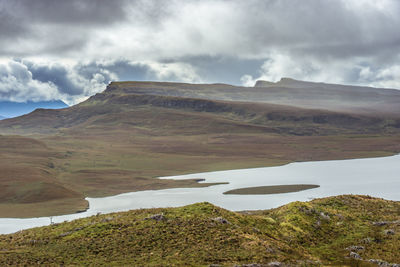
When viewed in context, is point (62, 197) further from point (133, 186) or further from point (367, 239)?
point (367, 239)

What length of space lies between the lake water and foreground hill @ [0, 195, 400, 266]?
62.3 metres

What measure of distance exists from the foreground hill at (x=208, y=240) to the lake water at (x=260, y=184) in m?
62.3

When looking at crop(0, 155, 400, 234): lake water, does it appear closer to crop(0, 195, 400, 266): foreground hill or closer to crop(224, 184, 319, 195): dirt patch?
crop(224, 184, 319, 195): dirt patch

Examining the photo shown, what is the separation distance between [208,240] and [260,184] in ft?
385

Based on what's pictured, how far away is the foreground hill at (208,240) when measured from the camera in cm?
2572

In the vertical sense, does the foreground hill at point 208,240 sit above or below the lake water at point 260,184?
above

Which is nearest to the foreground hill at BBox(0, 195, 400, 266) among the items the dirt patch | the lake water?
the lake water

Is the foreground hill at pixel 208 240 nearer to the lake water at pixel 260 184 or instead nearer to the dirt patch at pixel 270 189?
the lake water at pixel 260 184

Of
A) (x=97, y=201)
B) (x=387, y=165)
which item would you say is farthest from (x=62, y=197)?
(x=387, y=165)

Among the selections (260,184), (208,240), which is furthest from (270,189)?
(208,240)

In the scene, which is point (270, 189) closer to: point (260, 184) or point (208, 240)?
point (260, 184)

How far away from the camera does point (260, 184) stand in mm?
143250

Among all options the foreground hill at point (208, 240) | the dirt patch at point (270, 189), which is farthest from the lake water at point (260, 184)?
the foreground hill at point (208, 240)

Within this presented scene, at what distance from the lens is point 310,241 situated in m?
31.3
